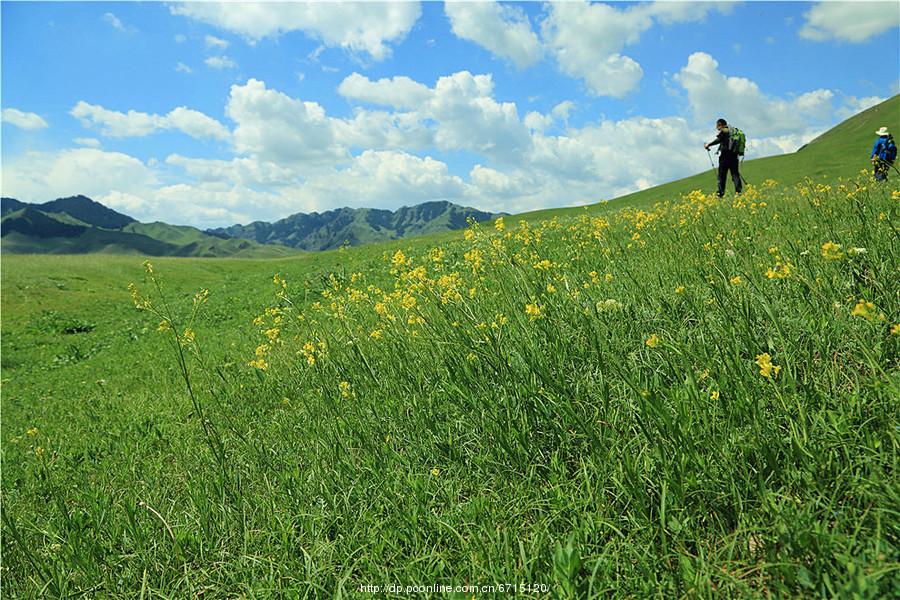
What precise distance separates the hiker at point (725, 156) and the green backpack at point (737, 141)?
68 millimetres

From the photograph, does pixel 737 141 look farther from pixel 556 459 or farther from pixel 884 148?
pixel 556 459

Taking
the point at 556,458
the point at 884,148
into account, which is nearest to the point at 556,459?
the point at 556,458

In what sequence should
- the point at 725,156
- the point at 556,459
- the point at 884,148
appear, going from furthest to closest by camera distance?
the point at 725,156
the point at 884,148
the point at 556,459

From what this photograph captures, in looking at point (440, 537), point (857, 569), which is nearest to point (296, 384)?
point (440, 537)

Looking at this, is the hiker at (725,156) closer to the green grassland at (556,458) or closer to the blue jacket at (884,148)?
the blue jacket at (884,148)

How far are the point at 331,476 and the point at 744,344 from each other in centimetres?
282

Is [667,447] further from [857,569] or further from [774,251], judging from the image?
[774,251]

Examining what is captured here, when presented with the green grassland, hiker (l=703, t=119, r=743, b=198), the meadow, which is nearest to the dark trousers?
hiker (l=703, t=119, r=743, b=198)

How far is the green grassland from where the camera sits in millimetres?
1900

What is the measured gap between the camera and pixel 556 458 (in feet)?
8.12

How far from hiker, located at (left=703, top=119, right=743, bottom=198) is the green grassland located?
33.9ft

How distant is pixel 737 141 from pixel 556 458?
1587cm

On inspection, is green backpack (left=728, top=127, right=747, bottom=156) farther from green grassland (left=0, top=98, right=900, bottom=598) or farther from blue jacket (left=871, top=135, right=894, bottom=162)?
green grassland (left=0, top=98, right=900, bottom=598)

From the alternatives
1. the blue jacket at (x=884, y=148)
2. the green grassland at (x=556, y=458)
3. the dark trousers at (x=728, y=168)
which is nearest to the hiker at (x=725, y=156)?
the dark trousers at (x=728, y=168)
